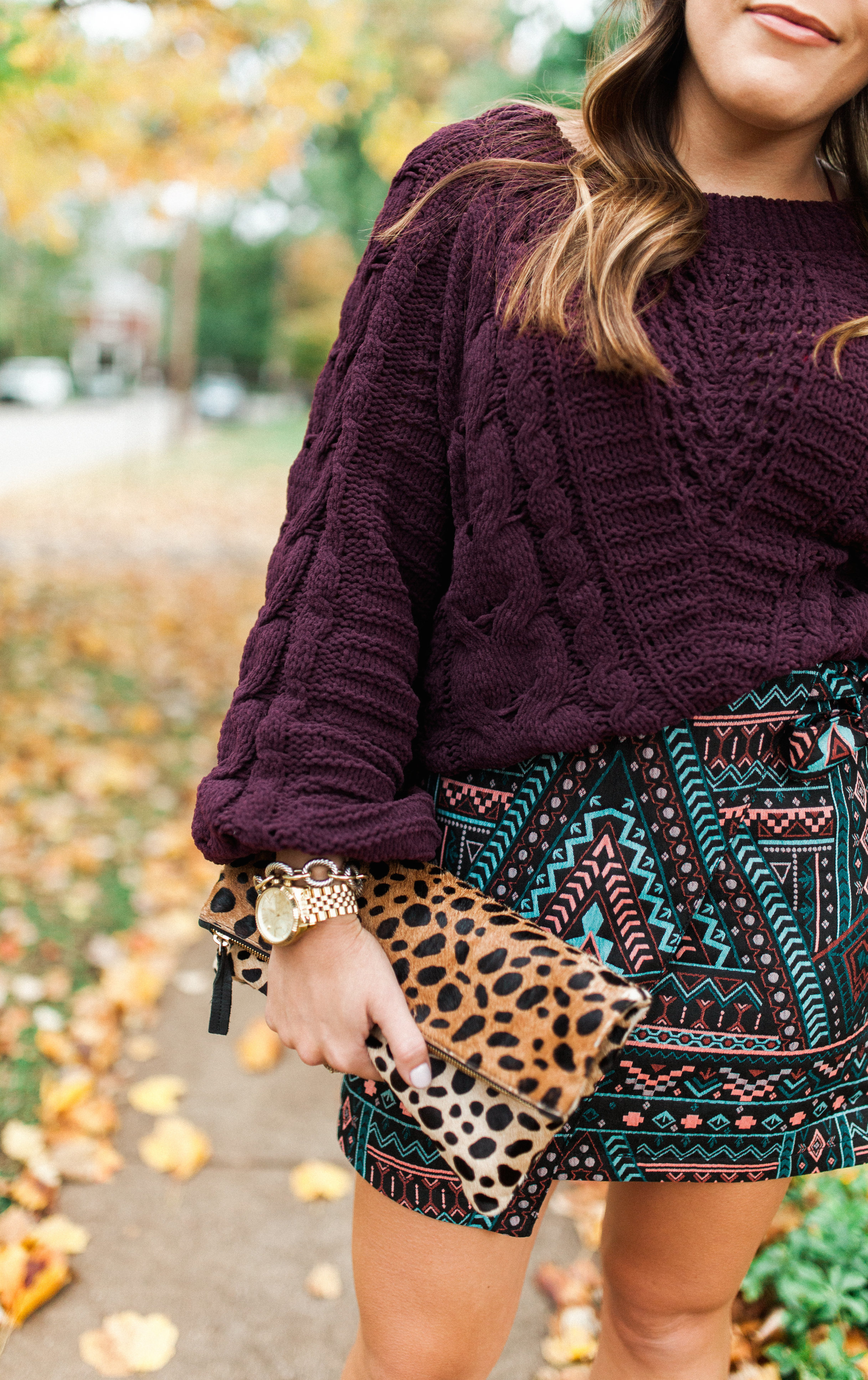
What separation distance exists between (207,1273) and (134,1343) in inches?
9.4

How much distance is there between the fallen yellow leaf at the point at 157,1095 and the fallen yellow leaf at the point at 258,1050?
0.22 meters

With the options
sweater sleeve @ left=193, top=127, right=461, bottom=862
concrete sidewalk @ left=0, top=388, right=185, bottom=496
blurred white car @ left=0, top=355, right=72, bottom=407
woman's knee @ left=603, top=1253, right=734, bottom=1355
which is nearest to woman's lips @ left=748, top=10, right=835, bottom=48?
sweater sleeve @ left=193, top=127, right=461, bottom=862

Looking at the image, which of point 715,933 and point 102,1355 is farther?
point 102,1355

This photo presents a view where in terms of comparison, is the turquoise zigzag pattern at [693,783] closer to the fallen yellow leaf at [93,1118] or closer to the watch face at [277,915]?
the watch face at [277,915]

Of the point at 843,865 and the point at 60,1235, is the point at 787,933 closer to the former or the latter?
the point at 843,865

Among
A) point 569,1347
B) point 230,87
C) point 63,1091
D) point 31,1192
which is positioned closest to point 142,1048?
point 63,1091

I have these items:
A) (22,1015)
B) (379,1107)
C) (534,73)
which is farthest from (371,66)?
(379,1107)

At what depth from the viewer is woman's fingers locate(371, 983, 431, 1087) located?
113 cm

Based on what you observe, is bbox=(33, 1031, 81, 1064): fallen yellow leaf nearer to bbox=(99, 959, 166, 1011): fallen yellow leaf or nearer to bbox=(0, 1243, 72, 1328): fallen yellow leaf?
bbox=(99, 959, 166, 1011): fallen yellow leaf

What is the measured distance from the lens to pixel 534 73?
18.8 feet

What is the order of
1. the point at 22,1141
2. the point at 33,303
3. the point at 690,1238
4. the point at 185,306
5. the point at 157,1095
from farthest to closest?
the point at 33,303 → the point at 185,306 → the point at 157,1095 → the point at 22,1141 → the point at 690,1238

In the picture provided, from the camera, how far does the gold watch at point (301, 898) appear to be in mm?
1136

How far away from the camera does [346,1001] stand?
3.79 feet

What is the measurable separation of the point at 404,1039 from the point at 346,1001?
7 centimetres
